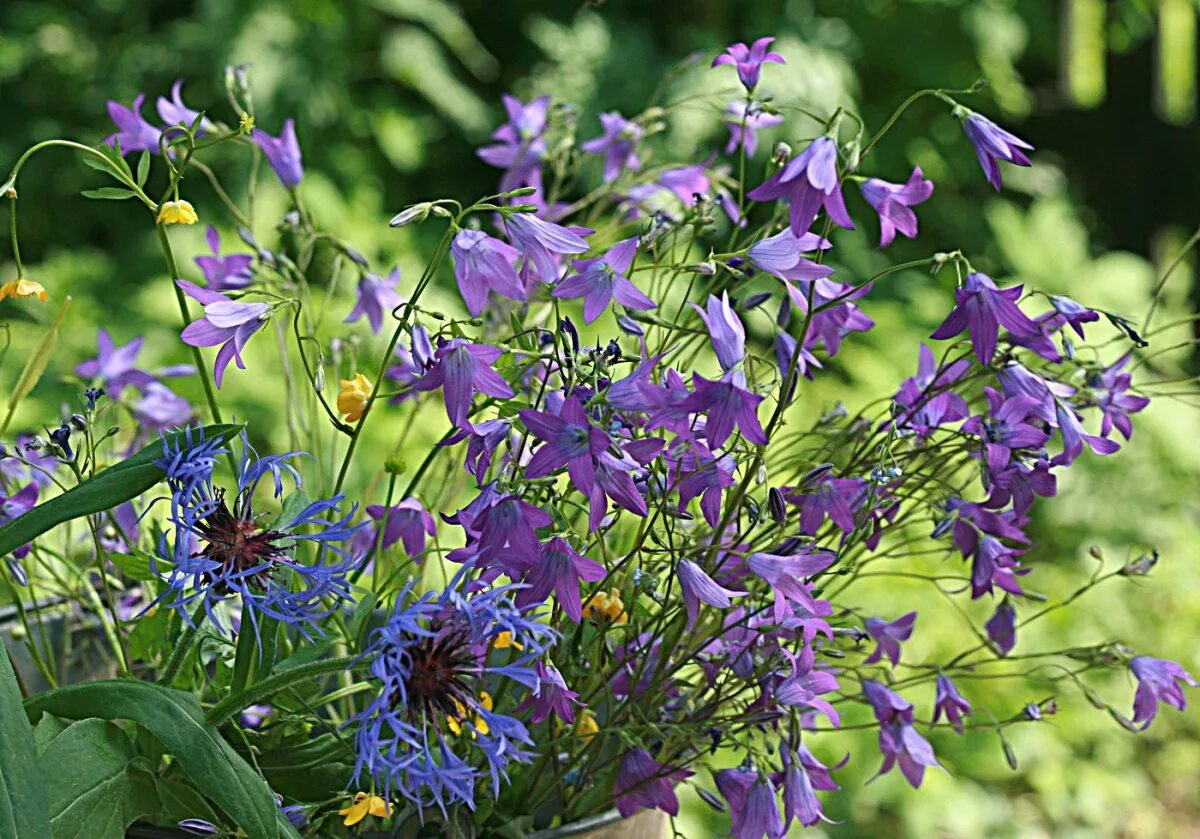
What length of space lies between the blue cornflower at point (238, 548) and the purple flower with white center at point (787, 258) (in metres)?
0.14

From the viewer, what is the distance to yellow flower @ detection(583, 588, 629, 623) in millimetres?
419

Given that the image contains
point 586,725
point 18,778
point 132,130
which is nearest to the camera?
point 18,778

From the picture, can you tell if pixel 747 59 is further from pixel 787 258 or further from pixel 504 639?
pixel 504 639

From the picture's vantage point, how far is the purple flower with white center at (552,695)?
0.38 metres

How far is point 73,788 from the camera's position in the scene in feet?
1.21

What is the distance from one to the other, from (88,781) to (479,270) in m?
0.18

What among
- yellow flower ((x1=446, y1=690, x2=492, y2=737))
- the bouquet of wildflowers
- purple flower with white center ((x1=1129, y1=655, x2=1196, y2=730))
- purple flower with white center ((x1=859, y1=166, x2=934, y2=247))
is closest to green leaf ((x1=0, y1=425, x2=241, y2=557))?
the bouquet of wildflowers

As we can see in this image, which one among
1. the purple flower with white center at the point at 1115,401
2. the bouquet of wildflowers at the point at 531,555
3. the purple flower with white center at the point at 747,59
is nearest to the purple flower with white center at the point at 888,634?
the bouquet of wildflowers at the point at 531,555

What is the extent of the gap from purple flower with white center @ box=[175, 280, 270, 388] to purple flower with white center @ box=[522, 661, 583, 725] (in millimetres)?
126

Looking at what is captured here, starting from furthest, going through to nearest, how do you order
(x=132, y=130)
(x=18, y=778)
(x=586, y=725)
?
(x=132, y=130) → (x=586, y=725) → (x=18, y=778)

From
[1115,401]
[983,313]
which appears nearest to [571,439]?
[983,313]

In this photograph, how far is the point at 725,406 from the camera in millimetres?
362

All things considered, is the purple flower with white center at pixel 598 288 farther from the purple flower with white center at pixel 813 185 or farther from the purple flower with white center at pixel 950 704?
the purple flower with white center at pixel 950 704

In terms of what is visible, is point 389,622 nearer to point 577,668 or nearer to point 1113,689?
point 577,668
